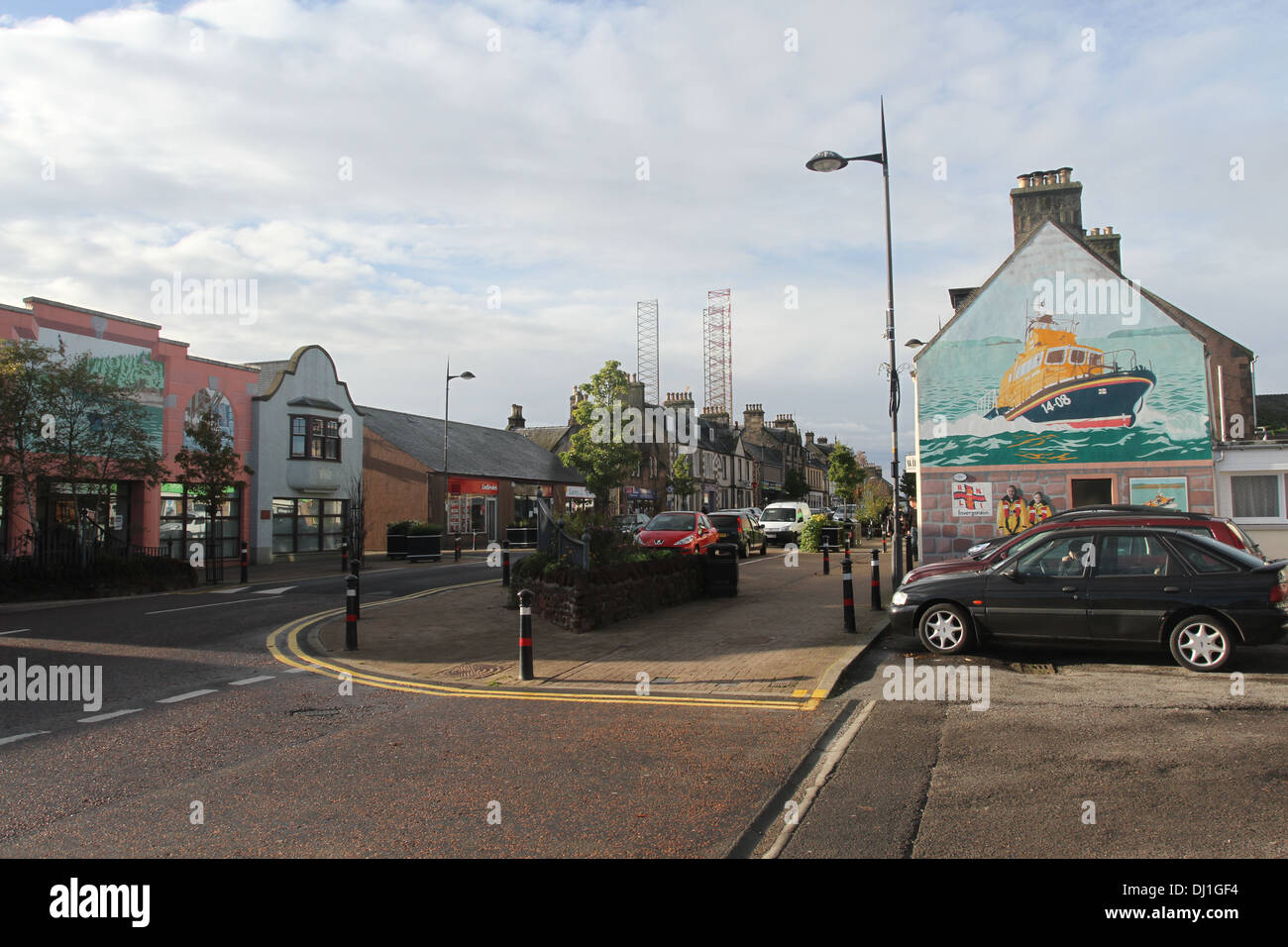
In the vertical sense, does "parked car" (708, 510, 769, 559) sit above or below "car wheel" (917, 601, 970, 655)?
above

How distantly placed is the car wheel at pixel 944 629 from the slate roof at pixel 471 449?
102ft

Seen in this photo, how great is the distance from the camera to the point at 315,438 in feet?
108

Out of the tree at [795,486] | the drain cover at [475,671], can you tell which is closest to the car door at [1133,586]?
the drain cover at [475,671]

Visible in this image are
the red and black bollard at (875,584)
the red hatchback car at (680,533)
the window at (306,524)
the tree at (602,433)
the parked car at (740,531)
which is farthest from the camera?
the tree at (602,433)

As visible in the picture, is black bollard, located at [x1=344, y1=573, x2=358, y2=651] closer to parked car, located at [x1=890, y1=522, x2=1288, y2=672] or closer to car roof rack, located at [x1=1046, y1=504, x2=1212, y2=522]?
parked car, located at [x1=890, y1=522, x2=1288, y2=672]

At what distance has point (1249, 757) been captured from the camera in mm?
5598

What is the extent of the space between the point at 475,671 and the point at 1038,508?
16.0 m

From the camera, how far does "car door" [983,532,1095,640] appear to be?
9.14 meters

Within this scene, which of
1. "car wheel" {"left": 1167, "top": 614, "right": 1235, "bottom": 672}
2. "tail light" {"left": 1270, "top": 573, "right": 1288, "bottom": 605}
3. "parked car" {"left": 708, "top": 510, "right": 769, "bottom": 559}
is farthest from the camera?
"parked car" {"left": 708, "top": 510, "right": 769, "bottom": 559}

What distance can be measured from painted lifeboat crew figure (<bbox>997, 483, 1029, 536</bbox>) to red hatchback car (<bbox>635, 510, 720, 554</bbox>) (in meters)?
7.12

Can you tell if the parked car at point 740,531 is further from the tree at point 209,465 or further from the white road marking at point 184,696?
the white road marking at point 184,696

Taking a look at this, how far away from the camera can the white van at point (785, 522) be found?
34875 millimetres

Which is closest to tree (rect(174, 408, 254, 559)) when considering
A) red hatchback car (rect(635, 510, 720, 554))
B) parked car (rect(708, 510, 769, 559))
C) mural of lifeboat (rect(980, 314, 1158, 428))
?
red hatchback car (rect(635, 510, 720, 554))
